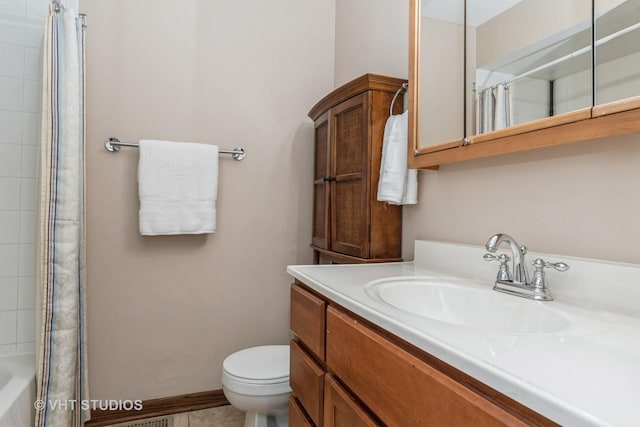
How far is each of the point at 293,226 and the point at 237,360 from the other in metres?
0.82

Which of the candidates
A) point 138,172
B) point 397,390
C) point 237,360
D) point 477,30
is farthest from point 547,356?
point 138,172

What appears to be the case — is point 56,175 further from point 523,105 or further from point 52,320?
point 523,105

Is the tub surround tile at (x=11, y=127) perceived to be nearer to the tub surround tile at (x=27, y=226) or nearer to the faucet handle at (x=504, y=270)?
the tub surround tile at (x=27, y=226)

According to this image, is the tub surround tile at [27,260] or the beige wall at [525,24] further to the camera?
the tub surround tile at [27,260]

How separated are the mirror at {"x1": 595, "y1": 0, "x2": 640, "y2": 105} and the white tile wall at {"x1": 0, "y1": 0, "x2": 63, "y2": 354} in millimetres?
1998

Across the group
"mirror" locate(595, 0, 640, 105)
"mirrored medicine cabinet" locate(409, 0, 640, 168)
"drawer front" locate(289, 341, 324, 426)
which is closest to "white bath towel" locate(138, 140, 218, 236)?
"drawer front" locate(289, 341, 324, 426)

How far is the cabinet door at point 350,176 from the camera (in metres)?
1.46

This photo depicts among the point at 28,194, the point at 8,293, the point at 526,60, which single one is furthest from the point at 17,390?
the point at 526,60

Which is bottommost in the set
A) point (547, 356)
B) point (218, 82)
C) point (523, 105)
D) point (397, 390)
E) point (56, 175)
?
point (397, 390)

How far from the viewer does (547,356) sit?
1.66 feet

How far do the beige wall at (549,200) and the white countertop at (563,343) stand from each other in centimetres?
7

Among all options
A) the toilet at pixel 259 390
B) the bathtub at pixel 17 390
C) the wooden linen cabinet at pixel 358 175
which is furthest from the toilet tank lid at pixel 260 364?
the bathtub at pixel 17 390

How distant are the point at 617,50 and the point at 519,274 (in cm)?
53

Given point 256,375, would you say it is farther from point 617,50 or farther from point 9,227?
point 617,50
